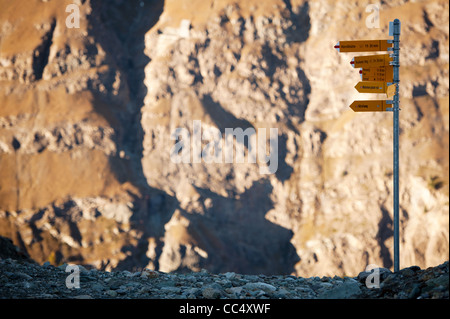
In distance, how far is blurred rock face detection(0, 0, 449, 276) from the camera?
5266 inches

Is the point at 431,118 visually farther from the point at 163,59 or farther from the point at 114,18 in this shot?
the point at 114,18

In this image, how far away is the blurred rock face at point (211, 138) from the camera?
133750mm

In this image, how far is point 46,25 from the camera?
155 metres

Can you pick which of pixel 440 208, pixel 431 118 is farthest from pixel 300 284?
pixel 431 118

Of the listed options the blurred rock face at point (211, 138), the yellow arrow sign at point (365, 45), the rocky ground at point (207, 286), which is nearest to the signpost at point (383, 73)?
the yellow arrow sign at point (365, 45)

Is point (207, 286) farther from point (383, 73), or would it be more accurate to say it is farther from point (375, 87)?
point (383, 73)

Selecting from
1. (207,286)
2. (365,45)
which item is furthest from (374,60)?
(207,286)

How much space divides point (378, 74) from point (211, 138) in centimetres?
12716

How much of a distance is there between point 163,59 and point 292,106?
41.2 meters

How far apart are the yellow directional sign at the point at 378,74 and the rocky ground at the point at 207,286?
226 inches

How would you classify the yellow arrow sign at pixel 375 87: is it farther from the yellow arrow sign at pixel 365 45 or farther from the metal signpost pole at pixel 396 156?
the yellow arrow sign at pixel 365 45

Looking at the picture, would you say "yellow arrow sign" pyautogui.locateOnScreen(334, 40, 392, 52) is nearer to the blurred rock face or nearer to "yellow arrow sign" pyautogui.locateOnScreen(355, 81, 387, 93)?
"yellow arrow sign" pyautogui.locateOnScreen(355, 81, 387, 93)

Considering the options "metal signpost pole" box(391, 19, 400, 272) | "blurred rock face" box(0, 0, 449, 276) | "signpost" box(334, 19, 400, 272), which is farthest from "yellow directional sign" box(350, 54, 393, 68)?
"blurred rock face" box(0, 0, 449, 276)

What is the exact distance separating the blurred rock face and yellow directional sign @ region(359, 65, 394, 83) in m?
119
